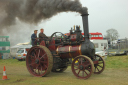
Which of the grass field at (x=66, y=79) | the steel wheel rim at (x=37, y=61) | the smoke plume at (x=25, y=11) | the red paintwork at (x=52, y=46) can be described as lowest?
the grass field at (x=66, y=79)

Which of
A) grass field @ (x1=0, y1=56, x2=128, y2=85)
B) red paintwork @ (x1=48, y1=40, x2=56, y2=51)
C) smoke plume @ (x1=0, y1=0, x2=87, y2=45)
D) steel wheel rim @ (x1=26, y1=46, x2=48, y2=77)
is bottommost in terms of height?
grass field @ (x1=0, y1=56, x2=128, y2=85)

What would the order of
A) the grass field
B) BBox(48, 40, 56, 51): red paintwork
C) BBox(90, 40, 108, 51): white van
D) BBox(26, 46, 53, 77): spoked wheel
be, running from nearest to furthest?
the grass field < BBox(26, 46, 53, 77): spoked wheel < BBox(48, 40, 56, 51): red paintwork < BBox(90, 40, 108, 51): white van

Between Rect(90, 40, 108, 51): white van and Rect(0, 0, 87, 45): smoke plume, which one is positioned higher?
Rect(0, 0, 87, 45): smoke plume

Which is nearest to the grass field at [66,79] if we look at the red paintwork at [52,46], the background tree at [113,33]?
the red paintwork at [52,46]

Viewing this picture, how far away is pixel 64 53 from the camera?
723cm

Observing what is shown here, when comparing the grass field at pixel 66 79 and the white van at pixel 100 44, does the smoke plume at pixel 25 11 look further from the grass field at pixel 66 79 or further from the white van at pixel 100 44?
the white van at pixel 100 44

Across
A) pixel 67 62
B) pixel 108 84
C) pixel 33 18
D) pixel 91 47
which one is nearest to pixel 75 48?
pixel 91 47

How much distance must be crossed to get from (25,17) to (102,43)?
48.0ft

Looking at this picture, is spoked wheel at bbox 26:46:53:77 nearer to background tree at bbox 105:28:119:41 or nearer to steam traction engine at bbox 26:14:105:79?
steam traction engine at bbox 26:14:105:79

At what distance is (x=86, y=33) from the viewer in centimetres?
690

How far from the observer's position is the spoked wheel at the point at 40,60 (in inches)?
277

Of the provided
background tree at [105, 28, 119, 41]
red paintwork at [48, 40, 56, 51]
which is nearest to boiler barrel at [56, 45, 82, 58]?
red paintwork at [48, 40, 56, 51]

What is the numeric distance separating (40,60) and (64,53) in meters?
1.22

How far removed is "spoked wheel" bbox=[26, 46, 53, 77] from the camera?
23.0 feet
